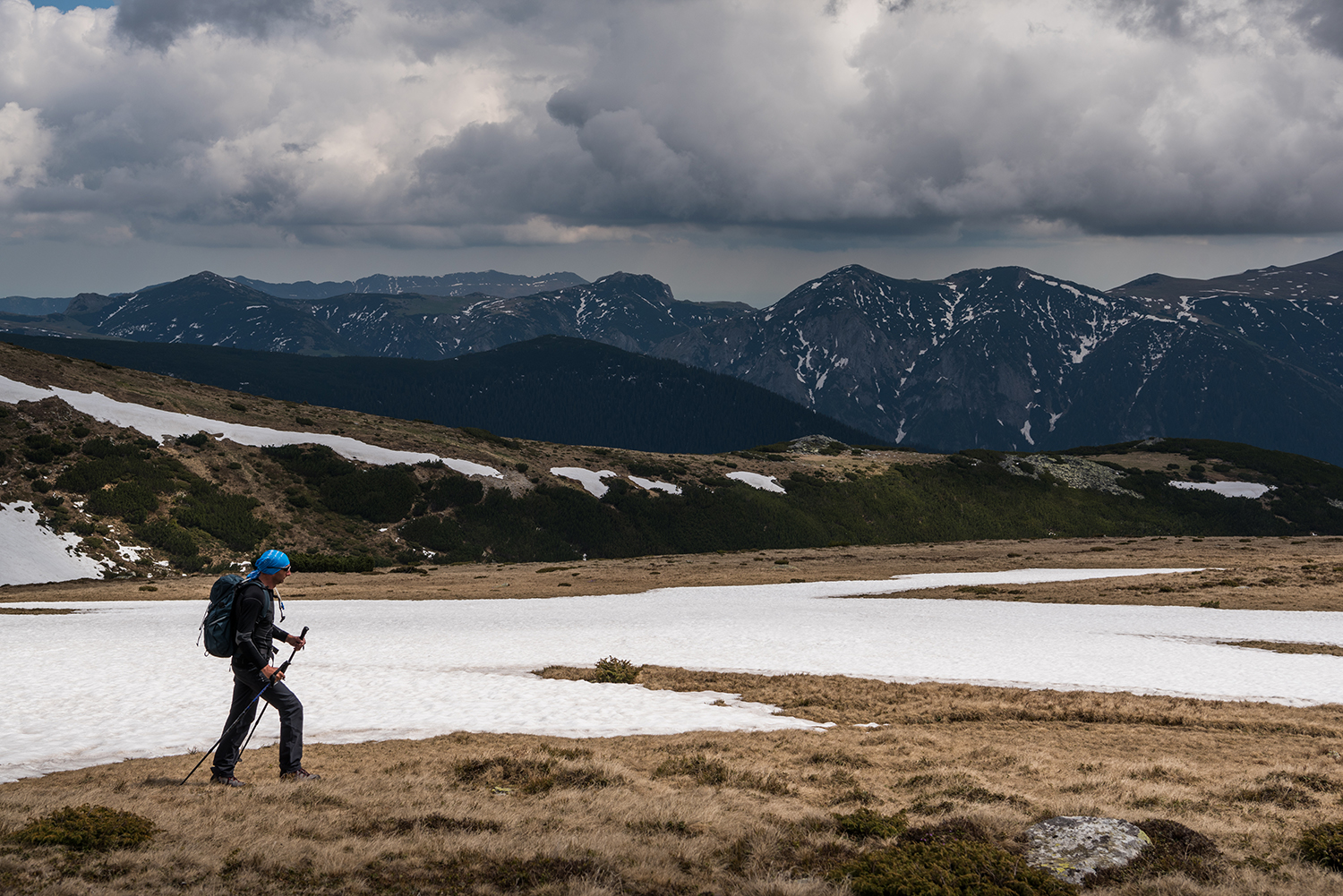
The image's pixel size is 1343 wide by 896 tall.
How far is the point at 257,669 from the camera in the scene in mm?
12516

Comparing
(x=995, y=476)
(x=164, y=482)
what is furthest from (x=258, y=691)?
(x=995, y=476)

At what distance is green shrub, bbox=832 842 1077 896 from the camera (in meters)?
8.73

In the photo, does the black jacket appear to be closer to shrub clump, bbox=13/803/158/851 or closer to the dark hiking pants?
the dark hiking pants

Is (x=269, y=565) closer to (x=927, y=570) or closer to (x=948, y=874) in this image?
(x=948, y=874)

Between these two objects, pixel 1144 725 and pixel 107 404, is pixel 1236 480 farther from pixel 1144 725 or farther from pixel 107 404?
pixel 107 404

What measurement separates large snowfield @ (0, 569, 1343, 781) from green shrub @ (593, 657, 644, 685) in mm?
840

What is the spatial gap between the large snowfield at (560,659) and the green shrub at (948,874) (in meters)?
8.68

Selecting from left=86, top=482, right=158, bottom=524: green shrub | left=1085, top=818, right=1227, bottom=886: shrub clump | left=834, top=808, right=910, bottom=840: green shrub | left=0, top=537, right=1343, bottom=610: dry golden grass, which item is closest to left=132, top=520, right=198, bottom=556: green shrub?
left=86, top=482, right=158, bottom=524: green shrub

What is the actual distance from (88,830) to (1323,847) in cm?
1418

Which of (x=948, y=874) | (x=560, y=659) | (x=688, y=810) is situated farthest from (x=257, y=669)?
(x=560, y=659)

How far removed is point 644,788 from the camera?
12508 mm

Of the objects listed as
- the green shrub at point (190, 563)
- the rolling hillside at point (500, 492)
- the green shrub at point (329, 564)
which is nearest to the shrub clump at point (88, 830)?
the green shrub at point (329, 564)

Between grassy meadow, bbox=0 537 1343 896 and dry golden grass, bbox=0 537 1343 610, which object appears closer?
grassy meadow, bbox=0 537 1343 896

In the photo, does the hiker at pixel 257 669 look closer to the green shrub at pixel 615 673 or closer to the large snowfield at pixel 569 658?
the large snowfield at pixel 569 658
